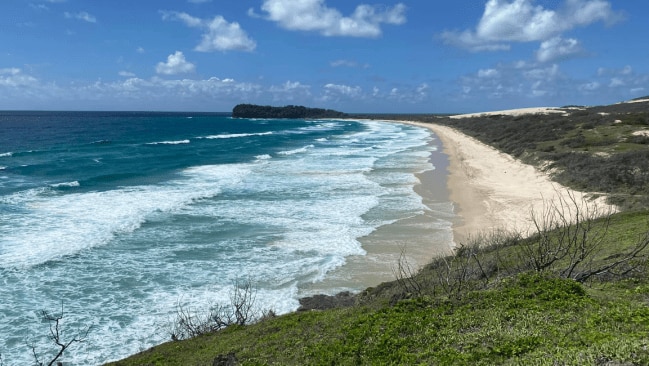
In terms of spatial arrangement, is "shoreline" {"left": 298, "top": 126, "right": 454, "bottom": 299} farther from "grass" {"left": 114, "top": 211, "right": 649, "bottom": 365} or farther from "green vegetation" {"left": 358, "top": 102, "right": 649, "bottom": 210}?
"green vegetation" {"left": 358, "top": 102, "right": 649, "bottom": 210}

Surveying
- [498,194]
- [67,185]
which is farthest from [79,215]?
[498,194]

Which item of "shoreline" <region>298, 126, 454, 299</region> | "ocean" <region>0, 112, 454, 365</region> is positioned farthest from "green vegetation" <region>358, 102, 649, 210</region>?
"ocean" <region>0, 112, 454, 365</region>

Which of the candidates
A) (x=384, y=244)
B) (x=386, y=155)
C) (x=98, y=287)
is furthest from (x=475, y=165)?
(x=98, y=287)

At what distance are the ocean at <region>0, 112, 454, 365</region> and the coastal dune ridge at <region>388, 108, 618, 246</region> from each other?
135 centimetres

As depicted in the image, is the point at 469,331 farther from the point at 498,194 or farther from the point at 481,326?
the point at 498,194

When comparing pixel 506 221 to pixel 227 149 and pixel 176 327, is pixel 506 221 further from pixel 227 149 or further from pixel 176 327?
pixel 227 149

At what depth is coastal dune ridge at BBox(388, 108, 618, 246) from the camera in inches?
798

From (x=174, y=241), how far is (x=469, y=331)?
48.6 feet

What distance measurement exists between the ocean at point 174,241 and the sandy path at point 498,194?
50.4 inches

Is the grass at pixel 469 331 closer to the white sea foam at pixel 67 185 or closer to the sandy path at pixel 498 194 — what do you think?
the sandy path at pixel 498 194

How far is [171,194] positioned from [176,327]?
1922cm

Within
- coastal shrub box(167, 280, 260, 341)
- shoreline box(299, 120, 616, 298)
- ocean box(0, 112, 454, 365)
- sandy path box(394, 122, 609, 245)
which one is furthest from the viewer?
sandy path box(394, 122, 609, 245)

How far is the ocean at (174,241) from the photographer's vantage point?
1308 cm

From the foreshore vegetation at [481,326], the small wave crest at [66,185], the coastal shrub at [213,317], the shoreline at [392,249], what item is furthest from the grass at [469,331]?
the small wave crest at [66,185]
